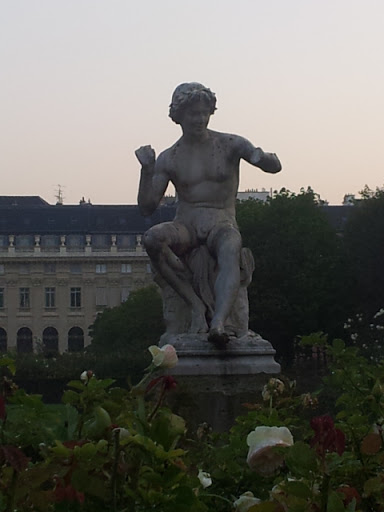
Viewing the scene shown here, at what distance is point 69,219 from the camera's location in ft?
338

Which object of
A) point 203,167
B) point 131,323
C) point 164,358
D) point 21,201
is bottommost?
point 131,323

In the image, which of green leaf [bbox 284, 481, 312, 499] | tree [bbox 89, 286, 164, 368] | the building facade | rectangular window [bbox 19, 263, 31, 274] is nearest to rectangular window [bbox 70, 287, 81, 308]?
the building facade

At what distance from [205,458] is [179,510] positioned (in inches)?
68.1

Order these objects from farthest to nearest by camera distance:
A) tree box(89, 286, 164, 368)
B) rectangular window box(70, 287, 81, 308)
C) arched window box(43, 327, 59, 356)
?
rectangular window box(70, 287, 81, 308), arched window box(43, 327, 59, 356), tree box(89, 286, 164, 368)

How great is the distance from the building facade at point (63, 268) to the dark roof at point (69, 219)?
0.25ft

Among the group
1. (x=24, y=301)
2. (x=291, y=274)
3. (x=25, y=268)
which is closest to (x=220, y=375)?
(x=291, y=274)

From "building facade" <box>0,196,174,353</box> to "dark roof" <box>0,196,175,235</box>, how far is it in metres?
0.08

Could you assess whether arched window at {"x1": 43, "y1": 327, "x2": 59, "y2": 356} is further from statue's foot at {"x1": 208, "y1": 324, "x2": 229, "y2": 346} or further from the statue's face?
statue's foot at {"x1": 208, "y1": 324, "x2": 229, "y2": 346}

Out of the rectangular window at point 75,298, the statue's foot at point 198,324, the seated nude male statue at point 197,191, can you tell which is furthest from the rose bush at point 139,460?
the rectangular window at point 75,298

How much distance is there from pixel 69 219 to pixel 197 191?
93.0m

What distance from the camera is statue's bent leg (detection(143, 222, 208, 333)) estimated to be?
10.1 meters

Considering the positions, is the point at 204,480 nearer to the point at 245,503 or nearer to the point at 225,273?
the point at 245,503

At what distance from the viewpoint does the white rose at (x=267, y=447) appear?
2.87 meters

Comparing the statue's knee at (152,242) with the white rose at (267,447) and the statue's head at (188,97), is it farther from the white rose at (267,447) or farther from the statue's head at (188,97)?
the white rose at (267,447)
